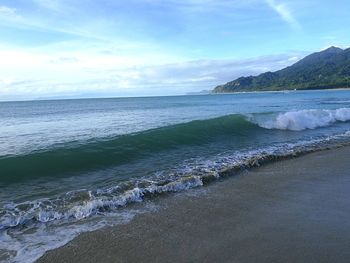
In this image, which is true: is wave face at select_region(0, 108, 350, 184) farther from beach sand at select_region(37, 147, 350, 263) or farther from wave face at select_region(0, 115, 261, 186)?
beach sand at select_region(37, 147, 350, 263)

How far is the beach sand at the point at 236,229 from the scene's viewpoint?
540 centimetres

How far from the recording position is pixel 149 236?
6.25m

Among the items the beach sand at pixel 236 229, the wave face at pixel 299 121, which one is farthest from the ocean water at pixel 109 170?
the beach sand at pixel 236 229

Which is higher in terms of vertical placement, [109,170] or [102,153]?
[102,153]

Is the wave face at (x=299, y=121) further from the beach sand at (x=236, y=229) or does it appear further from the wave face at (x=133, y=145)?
the beach sand at (x=236, y=229)

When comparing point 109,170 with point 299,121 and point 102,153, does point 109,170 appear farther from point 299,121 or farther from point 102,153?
point 299,121

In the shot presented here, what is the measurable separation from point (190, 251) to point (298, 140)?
13.9m

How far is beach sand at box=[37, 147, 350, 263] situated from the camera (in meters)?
5.40

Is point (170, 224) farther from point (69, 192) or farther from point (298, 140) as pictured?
point (298, 140)

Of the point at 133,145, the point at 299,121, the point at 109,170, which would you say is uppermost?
the point at 133,145

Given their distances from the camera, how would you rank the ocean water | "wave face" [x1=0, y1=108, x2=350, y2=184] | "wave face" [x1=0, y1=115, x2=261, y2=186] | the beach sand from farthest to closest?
1. "wave face" [x1=0, y1=108, x2=350, y2=184]
2. "wave face" [x1=0, y1=115, x2=261, y2=186]
3. the ocean water
4. the beach sand

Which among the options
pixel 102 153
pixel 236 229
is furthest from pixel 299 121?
pixel 236 229

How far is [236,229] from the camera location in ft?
20.9

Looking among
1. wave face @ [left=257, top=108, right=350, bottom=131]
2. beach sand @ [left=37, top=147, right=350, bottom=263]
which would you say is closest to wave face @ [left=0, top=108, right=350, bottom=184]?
wave face @ [left=257, top=108, right=350, bottom=131]
